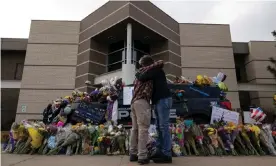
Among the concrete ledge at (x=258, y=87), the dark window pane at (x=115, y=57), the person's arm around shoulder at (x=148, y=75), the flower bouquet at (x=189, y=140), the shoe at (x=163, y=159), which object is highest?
the dark window pane at (x=115, y=57)

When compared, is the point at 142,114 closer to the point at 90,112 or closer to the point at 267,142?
the point at 267,142

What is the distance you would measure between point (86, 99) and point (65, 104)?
0.69m

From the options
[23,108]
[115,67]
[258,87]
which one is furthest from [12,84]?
[258,87]

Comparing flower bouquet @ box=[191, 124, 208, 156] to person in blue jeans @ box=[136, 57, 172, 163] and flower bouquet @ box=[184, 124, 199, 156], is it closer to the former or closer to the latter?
flower bouquet @ box=[184, 124, 199, 156]

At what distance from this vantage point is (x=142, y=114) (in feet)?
9.39

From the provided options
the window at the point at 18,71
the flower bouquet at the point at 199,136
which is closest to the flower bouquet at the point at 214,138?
the flower bouquet at the point at 199,136

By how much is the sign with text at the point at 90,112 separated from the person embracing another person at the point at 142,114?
3.11 m

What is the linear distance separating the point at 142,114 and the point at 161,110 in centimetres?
32

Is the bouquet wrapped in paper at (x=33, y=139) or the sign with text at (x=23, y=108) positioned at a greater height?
the sign with text at (x=23, y=108)

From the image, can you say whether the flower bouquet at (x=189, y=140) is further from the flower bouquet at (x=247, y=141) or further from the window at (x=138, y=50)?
the window at (x=138, y=50)

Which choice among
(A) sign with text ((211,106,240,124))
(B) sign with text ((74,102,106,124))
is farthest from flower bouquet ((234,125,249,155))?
(B) sign with text ((74,102,106,124))

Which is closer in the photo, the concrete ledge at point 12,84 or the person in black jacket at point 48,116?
the person in black jacket at point 48,116

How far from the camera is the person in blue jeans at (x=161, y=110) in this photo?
2926mm

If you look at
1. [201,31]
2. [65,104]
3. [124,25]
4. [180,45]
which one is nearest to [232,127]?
[65,104]
